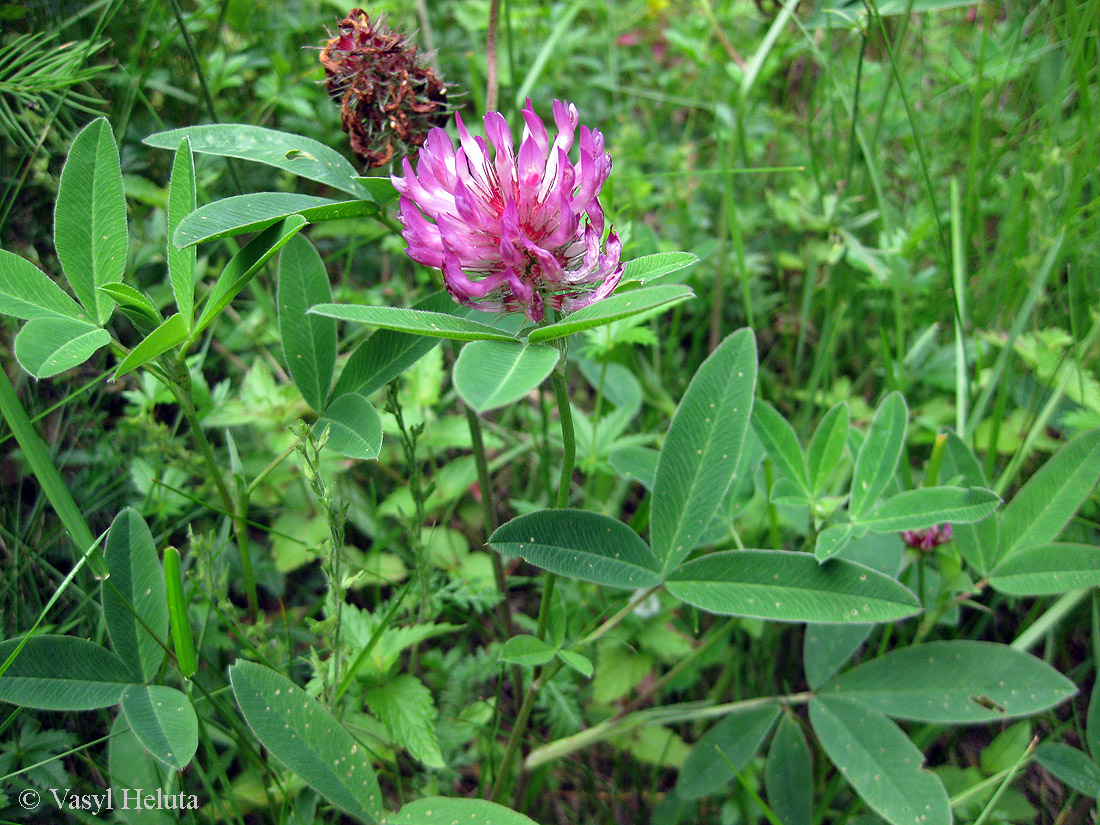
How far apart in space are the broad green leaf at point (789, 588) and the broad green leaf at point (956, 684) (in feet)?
1.01

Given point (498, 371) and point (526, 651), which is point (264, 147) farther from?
point (526, 651)

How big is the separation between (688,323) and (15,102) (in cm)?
178

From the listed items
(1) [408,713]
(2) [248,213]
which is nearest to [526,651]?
(1) [408,713]

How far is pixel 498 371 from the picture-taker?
0.77 m

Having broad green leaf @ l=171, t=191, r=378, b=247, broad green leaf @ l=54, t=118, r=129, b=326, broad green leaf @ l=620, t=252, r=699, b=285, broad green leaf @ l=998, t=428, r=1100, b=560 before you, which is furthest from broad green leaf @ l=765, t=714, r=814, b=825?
broad green leaf @ l=54, t=118, r=129, b=326

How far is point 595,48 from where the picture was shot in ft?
9.70

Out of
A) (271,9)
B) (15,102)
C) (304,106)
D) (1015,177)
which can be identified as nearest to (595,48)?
(271,9)

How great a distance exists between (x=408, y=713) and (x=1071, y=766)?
3.78 feet

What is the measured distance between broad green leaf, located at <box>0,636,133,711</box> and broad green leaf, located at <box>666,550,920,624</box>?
818 millimetres

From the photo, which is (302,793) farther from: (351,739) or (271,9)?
(271,9)

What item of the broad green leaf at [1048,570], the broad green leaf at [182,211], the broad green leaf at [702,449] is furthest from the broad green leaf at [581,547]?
the broad green leaf at [1048,570]

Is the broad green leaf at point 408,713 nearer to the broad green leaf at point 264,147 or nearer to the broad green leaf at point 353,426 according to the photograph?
the broad green leaf at point 353,426

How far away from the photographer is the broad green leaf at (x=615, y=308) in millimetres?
728

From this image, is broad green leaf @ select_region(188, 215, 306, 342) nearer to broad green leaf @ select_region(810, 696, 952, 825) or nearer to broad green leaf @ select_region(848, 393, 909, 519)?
broad green leaf @ select_region(848, 393, 909, 519)
